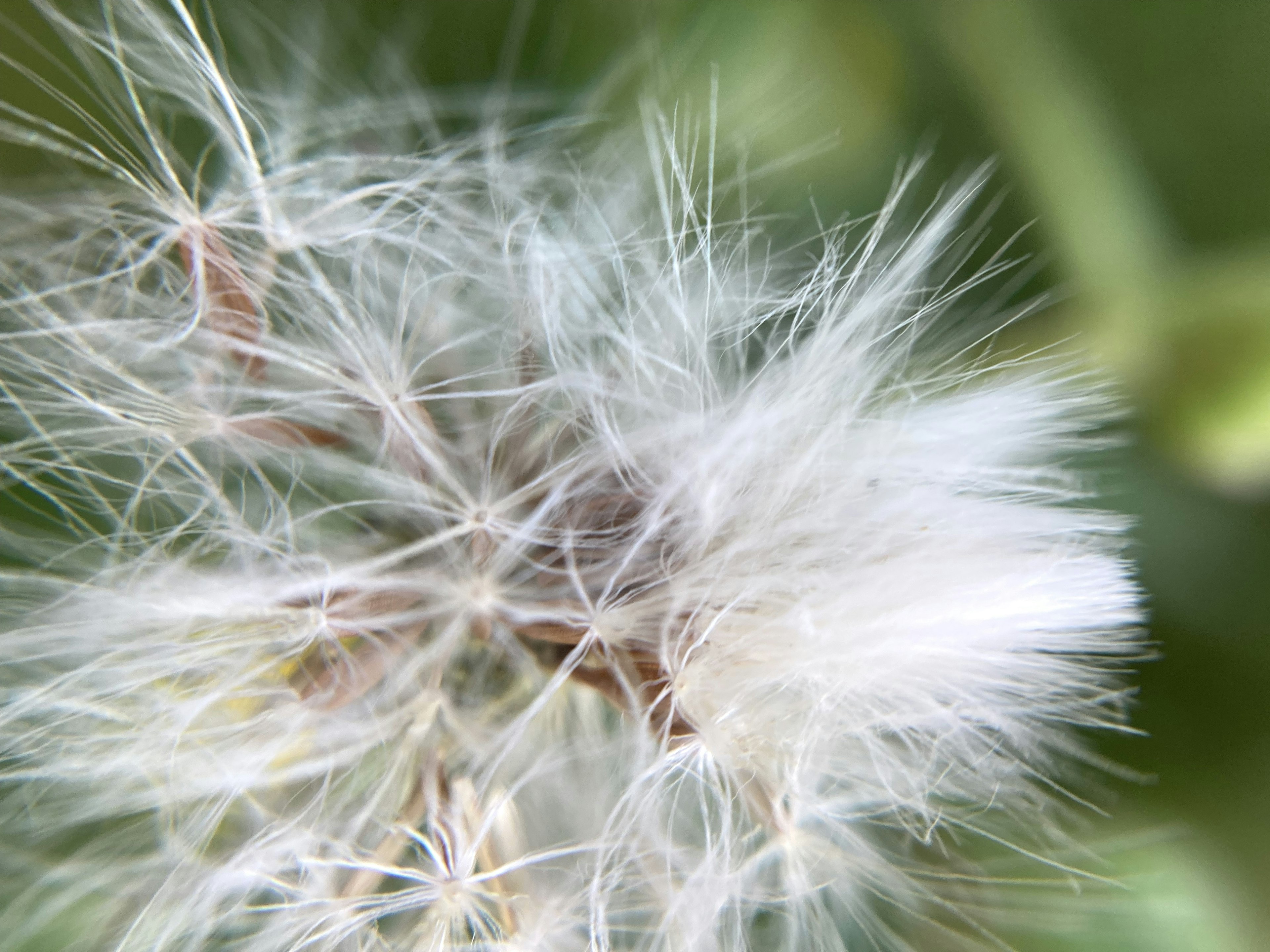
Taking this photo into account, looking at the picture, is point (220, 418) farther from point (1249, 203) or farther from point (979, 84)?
point (1249, 203)

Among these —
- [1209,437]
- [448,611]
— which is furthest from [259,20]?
[1209,437]

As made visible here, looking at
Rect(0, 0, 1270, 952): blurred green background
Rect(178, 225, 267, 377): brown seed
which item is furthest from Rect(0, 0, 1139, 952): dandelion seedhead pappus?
Rect(0, 0, 1270, 952): blurred green background

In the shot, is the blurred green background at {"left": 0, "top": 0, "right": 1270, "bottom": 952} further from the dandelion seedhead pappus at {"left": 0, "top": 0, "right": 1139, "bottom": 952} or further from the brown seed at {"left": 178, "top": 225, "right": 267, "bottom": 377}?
the brown seed at {"left": 178, "top": 225, "right": 267, "bottom": 377}

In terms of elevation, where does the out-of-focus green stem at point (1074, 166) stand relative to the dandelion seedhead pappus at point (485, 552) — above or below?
above

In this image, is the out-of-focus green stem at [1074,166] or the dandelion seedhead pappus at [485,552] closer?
the dandelion seedhead pappus at [485,552]

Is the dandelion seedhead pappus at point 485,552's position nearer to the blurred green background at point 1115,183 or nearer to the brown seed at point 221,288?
the brown seed at point 221,288

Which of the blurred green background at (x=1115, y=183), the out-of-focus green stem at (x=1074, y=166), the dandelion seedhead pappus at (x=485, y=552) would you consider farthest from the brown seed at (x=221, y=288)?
the out-of-focus green stem at (x=1074, y=166)
